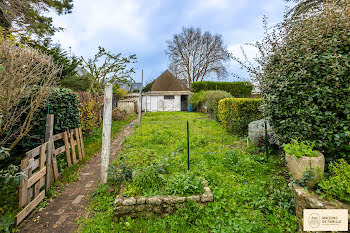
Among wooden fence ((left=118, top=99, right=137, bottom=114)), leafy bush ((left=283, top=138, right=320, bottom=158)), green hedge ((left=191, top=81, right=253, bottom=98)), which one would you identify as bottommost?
leafy bush ((left=283, top=138, right=320, bottom=158))

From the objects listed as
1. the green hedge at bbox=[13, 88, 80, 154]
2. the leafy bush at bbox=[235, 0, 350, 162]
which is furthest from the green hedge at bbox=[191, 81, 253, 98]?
the leafy bush at bbox=[235, 0, 350, 162]

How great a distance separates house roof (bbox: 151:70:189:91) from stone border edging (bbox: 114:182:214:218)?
23.7 metres

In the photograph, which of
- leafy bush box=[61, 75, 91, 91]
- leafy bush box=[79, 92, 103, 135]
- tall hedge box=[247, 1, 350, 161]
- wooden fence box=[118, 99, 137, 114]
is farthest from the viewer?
wooden fence box=[118, 99, 137, 114]

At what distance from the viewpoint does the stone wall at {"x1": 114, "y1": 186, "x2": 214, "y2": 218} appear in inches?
115

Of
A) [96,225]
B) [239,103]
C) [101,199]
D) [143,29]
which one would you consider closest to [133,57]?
[143,29]

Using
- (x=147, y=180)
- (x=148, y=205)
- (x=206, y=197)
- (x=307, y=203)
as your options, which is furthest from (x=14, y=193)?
(x=307, y=203)

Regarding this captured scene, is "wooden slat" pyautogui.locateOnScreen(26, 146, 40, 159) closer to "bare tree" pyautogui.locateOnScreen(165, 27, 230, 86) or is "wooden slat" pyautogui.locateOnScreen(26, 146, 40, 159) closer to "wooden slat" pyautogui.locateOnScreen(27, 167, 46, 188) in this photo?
"wooden slat" pyautogui.locateOnScreen(27, 167, 46, 188)

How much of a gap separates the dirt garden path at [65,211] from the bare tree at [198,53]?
28.2 m

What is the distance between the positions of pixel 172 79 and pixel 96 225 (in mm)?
24676

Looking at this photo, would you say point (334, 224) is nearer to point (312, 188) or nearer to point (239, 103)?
point (312, 188)

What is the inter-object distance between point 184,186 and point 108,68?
Answer: 30.1 ft

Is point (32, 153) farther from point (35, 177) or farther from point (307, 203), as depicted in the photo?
point (307, 203)

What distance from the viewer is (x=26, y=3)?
26.6 feet

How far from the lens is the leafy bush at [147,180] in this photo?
3296 mm
